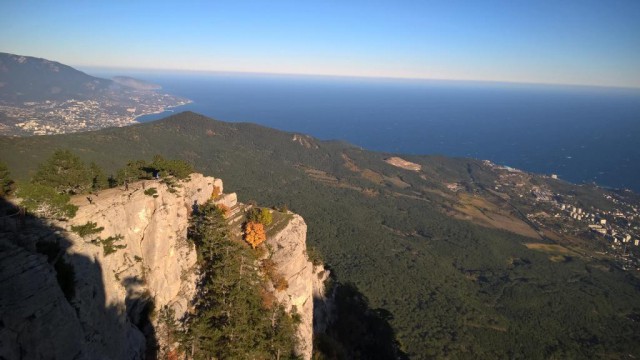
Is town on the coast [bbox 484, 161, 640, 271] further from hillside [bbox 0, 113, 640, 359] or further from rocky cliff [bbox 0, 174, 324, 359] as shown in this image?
rocky cliff [bbox 0, 174, 324, 359]

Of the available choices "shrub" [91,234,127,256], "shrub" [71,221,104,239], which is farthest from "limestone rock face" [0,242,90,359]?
"shrub" [91,234,127,256]

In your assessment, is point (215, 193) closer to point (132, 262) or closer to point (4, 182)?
point (132, 262)

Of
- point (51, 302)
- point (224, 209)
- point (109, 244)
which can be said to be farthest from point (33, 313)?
point (224, 209)

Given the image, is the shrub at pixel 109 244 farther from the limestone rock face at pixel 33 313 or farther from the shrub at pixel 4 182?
the shrub at pixel 4 182

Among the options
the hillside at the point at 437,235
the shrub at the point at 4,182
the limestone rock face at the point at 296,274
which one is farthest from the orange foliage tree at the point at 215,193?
the hillside at the point at 437,235


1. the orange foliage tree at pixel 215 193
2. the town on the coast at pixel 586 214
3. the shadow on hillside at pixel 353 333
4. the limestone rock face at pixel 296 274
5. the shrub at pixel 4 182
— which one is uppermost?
the shrub at pixel 4 182

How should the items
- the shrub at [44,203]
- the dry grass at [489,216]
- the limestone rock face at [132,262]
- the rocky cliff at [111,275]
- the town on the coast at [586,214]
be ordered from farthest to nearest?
the dry grass at [489,216] < the town on the coast at [586,214] < the shrub at [44,203] < the limestone rock face at [132,262] < the rocky cliff at [111,275]
